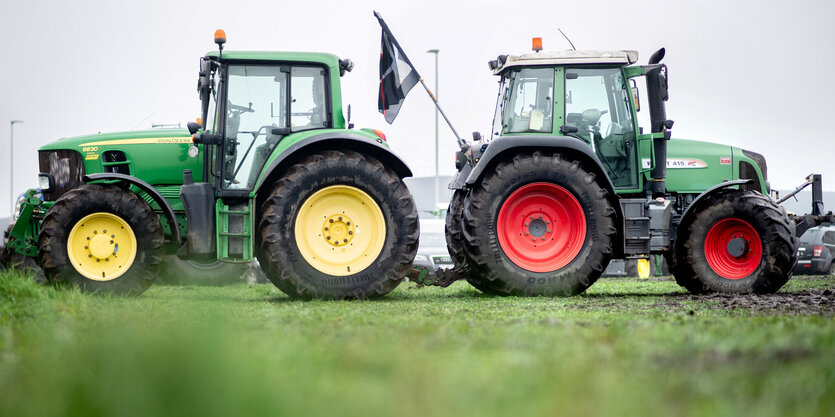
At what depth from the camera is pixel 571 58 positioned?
30.5 feet

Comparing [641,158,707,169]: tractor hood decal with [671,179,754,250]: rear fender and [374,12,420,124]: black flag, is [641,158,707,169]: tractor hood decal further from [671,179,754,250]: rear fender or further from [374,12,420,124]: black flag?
[374,12,420,124]: black flag

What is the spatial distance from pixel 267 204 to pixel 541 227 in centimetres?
297

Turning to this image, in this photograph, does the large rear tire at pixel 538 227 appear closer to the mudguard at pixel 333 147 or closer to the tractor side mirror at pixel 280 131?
the mudguard at pixel 333 147

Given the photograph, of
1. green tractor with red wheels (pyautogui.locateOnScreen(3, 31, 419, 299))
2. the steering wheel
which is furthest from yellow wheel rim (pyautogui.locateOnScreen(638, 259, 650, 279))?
the steering wheel

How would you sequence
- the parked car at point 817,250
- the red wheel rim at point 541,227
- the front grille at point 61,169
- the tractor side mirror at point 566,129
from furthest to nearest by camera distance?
1. the parked car at point 817,250
2. the front grille at point 61,169
3. the tractor side mirror at point 566,129
4. the red wheel rim at point 541,227

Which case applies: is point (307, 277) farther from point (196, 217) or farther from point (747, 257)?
point (747, 257)

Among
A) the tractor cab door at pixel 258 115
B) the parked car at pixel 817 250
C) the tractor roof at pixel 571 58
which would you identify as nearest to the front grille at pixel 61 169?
the tractor cab door at pixel 258 115

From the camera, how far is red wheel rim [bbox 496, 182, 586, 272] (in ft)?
28.9

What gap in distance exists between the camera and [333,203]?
831 centimetres

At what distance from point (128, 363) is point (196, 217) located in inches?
241

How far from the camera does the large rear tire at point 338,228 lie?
7988mm

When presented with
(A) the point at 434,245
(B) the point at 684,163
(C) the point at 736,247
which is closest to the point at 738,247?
(C) the point at 736,247

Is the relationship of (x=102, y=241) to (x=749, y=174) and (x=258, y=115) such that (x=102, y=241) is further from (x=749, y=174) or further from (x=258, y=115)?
(x=749, y=174)

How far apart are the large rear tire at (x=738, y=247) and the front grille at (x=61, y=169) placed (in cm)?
701
